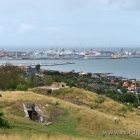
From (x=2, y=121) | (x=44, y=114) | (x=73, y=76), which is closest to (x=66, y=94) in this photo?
(x=44, y=114)

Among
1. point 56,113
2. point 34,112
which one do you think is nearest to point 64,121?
point 56,113

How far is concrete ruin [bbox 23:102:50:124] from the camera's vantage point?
51.9 ft

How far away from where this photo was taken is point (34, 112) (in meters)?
17.1

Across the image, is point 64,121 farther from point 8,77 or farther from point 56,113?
point 8,77

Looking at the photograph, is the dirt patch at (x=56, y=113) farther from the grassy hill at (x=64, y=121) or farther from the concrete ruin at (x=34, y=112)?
the concrete ruin at (x=34, y=112)

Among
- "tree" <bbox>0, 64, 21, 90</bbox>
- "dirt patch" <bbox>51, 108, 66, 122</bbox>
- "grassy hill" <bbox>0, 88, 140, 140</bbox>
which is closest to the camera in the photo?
"grassy hill" <bbox>0, 88, 140, 140</bbox>

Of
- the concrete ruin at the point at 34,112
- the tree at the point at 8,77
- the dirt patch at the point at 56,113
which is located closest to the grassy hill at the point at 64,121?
the dirt patch at the point at 56,113

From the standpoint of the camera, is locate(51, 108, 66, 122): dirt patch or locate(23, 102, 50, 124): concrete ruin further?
locate(23, 102, 50, 124): concrete ruin

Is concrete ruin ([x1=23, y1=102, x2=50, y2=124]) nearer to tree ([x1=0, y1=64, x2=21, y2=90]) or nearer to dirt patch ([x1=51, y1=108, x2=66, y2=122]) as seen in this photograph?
dirt patch ([x1=51, y1=108, x2=66, y2=122])

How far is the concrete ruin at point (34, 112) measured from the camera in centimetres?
1581

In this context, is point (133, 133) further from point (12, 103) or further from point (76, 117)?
point (12, 103)

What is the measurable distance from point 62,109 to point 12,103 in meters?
2.82

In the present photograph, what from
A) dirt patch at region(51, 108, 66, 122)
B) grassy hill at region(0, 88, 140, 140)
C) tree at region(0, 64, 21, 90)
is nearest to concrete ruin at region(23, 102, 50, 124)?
grassy hill at region(0, 88, 140, 140)

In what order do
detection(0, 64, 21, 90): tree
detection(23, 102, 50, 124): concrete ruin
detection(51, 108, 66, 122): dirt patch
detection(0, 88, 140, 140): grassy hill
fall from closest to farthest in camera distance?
detection(0, 88, 140, 140): grassy hill < detection(51, 108, 66, 122): dirt patch < detection(23, 102, 50, 124): concrete ruin < detection(0, 64, 21, 90): tree
